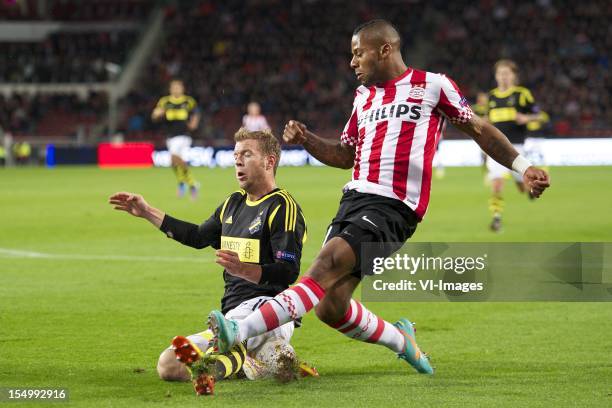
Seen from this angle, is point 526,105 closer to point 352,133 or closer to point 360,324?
point 352,133

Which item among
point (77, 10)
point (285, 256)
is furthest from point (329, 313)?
point (77, 10)

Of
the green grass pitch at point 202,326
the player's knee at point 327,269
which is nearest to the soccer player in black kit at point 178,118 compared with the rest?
the green grass pitch at point 202,326

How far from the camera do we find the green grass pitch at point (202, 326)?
18.7 ft

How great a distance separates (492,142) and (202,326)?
2922 mm

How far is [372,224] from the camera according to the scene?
5828 millimetres

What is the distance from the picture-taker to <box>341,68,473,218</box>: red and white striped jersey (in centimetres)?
613

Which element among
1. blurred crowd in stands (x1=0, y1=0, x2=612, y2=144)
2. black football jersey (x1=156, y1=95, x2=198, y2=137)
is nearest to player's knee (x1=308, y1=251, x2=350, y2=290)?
black football jersey (x1=156, y1=95, x2=198, y2=137)

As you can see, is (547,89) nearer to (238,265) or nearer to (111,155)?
(111,155)

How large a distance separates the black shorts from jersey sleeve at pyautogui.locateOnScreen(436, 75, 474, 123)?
0.60m

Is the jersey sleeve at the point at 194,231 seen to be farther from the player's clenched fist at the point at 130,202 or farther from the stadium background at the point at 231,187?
the stadium background at the point at 231,187

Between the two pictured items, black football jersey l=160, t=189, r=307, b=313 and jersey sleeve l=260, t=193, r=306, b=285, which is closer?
jersey sleeve l=260, t=193, r=306, b=285

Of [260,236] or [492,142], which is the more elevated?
[492,142]

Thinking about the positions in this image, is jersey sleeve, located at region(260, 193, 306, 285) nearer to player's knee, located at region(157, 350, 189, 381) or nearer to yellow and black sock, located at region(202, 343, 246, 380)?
yellow and black sock, located at region(202, 343, 246, 380)

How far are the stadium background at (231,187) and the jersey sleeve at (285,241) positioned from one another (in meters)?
0.61
